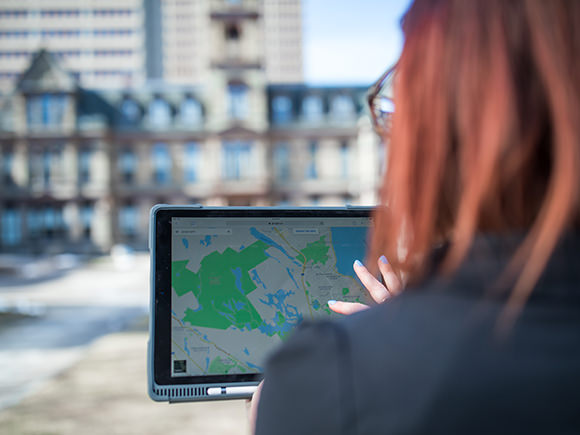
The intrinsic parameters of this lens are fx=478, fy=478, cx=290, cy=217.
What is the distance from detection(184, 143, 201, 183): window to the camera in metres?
30.0

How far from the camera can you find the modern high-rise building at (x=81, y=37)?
68.2 metres

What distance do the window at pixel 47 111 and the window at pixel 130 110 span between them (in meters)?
3.51

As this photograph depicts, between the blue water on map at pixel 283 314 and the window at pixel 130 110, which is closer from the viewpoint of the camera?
the blue water on map at pixel 283 314

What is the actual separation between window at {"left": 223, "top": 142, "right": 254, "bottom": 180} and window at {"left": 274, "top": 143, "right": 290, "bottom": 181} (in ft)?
5.48

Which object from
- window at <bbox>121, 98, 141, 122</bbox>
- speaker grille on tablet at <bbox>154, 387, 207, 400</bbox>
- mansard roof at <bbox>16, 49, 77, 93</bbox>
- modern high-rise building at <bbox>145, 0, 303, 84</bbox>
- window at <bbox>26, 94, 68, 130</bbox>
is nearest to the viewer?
speaker grille on tablet at <bbox>154, 387, 207, 400</bbox>

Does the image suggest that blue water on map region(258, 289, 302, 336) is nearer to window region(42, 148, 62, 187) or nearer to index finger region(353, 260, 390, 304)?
index finger region(353, 260, 390, 304)

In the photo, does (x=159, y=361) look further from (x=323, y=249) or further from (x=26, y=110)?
(x=26, y=110)

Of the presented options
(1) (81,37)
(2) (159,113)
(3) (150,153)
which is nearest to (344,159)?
(2) (159,113)

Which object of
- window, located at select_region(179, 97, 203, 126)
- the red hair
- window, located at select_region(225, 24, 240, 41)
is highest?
window, located at select_region(225, 24, 240, 41)

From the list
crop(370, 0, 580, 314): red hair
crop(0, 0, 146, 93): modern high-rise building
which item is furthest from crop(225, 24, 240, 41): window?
crop(0, 0, 146, 93): modern high-rise building

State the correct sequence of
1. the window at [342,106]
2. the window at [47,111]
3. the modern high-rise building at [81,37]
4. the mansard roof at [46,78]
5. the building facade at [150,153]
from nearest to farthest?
the building facade at [150,153] < the mansard roof at [46,78] < the window at [47,111] < the window at [342,106] < the modern high-rise building at [81,37]

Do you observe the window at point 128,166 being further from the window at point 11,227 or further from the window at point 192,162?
the window at point 11,227

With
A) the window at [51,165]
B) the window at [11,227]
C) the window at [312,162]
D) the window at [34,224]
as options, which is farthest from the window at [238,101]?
the window at [11,227]

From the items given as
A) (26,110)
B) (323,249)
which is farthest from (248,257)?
(26,110)
